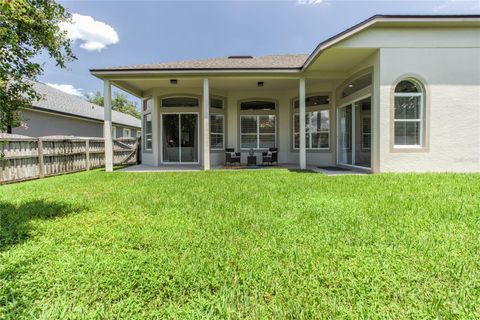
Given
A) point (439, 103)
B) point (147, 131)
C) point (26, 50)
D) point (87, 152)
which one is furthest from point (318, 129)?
point (26, 50)

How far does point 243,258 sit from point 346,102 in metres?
9.66

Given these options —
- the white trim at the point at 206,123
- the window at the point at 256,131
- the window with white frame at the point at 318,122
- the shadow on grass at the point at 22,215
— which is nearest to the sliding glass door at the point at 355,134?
the window with white frame at the point at 318,122

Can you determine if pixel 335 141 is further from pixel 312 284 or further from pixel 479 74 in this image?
pixel 312 284

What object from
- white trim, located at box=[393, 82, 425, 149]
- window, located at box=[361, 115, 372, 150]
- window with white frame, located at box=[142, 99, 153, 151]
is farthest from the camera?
window with white frame, located at box=[142, 99, 153, 151]

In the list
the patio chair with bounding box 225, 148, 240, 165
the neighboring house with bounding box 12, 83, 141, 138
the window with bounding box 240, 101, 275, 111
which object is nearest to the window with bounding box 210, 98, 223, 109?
the window with bounding box 240, 101, 275, 111

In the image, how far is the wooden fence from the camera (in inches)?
294

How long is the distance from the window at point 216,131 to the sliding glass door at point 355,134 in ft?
18.7

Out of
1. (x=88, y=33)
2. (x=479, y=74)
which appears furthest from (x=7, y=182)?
(x=88, y=33)

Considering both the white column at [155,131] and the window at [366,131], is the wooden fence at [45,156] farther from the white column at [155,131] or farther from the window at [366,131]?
the window at [366,131]

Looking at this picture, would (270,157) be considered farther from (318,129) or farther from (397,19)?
(397,19)

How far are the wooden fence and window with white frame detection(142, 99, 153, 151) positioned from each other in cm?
186

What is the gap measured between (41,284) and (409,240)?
3869 millimetres

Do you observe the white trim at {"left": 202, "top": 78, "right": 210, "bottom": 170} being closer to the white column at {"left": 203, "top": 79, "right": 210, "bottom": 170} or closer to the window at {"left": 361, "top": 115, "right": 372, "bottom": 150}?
the white column at {"left": 203, "top": 79, "right": 210, "bottom": 170}

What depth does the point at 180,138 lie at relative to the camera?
41.2ft
